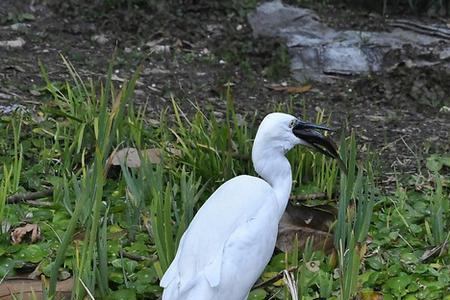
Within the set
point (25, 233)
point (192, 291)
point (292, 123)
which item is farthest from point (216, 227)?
point (25, 233)

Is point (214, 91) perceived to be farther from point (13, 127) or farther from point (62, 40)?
point (13, 127)

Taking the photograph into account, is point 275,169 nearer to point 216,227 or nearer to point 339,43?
point 216,227

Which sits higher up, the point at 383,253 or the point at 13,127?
the point at 13,127

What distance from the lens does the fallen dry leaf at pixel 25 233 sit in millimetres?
3723

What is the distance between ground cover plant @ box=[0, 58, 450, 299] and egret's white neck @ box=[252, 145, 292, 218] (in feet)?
0.58

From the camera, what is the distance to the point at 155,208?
3.35 meters

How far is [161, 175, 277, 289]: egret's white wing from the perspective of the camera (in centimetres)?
298

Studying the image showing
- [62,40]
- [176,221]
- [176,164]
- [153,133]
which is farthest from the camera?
[62,40]

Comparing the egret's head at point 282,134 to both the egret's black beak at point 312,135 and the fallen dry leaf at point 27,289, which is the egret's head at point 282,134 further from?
the fallen dry leaf at point 27,289

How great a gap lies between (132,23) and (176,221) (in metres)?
2.81

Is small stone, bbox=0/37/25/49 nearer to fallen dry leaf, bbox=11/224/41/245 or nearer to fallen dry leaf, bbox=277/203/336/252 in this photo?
fallen dry leaf, bbox=11/224/41/245

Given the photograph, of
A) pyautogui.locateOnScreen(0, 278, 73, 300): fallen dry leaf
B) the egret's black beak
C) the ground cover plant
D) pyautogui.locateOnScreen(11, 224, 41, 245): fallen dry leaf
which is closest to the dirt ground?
the ground cover plant

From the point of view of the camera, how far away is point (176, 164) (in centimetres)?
420

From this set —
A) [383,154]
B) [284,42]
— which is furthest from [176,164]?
[284,42]
